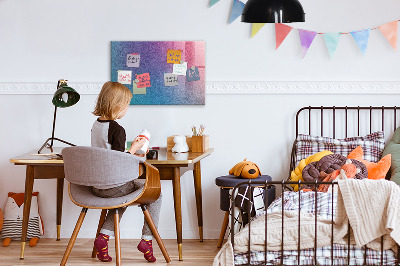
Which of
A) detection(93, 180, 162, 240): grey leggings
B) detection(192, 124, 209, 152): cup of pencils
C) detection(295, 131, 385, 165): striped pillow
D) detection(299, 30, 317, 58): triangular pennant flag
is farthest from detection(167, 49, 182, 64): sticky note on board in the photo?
detection(93, 180, 162, 240): grey leggings

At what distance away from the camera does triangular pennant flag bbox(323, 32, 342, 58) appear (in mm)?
4312

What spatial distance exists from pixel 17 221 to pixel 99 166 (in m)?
1.36

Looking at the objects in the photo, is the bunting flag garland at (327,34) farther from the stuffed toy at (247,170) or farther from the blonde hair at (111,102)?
the blonde hair at (111,102)

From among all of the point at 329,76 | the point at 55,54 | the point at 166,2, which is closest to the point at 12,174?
A: the point at 55,54

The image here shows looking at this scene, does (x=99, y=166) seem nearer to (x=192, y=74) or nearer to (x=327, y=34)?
(x=192, y=74)

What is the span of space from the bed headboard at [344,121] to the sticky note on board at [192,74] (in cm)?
76

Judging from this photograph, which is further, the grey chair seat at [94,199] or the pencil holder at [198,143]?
the pencil holder at [198,143]

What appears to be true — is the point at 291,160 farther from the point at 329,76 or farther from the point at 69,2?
the point at 69,2

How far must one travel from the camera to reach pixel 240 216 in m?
3.89

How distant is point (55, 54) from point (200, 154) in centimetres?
133

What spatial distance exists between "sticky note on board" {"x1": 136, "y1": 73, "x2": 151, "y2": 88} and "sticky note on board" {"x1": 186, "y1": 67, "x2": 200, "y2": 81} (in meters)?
0.28

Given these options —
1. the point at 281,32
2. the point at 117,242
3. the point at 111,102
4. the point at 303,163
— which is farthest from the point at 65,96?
the point at 303,163

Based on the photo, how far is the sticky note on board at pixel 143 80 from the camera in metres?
4.42

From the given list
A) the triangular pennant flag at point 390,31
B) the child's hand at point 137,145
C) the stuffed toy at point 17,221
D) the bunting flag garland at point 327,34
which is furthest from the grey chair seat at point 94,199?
the triangular pennant flag at point 390,31
